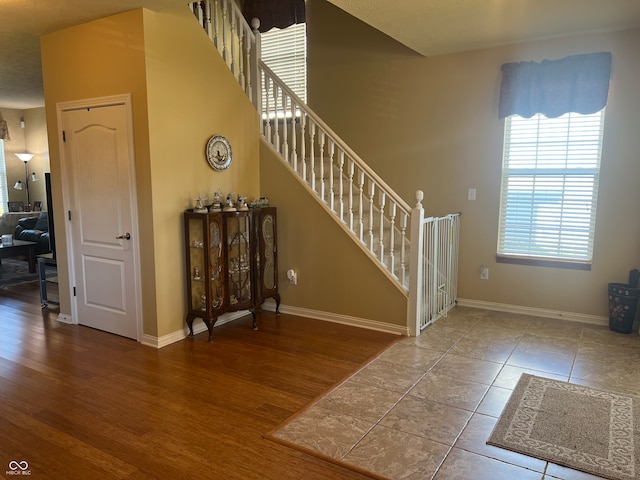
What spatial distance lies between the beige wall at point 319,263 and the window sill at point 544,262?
1347mm

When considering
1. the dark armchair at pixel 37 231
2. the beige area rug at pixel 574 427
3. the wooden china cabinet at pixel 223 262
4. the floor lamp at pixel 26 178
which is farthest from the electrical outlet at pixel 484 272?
the floor lamp at pixel 26 178

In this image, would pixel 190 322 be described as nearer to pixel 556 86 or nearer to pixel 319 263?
pixel 319 263

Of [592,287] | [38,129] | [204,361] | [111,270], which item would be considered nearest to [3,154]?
[38,129]

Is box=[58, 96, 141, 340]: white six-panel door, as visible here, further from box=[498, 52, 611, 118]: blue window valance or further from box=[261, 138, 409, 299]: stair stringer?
box=[498, 52, 611, 118]: blue window valance

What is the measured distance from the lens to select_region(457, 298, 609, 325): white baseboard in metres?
4.39

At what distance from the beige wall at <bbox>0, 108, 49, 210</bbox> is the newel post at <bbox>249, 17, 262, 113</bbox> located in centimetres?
611

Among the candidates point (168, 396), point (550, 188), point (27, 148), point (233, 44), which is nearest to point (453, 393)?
point (168, 396)

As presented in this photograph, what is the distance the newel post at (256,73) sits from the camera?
15.5ft

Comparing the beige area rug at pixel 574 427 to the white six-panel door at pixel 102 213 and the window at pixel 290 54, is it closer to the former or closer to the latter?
the white six-panel door at pixel 102 213

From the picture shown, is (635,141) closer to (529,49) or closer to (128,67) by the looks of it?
(529,49)

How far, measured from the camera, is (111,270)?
4.13 meters

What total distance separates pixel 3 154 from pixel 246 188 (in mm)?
6788

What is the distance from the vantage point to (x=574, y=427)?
257 cm

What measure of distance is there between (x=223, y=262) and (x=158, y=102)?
140cm
